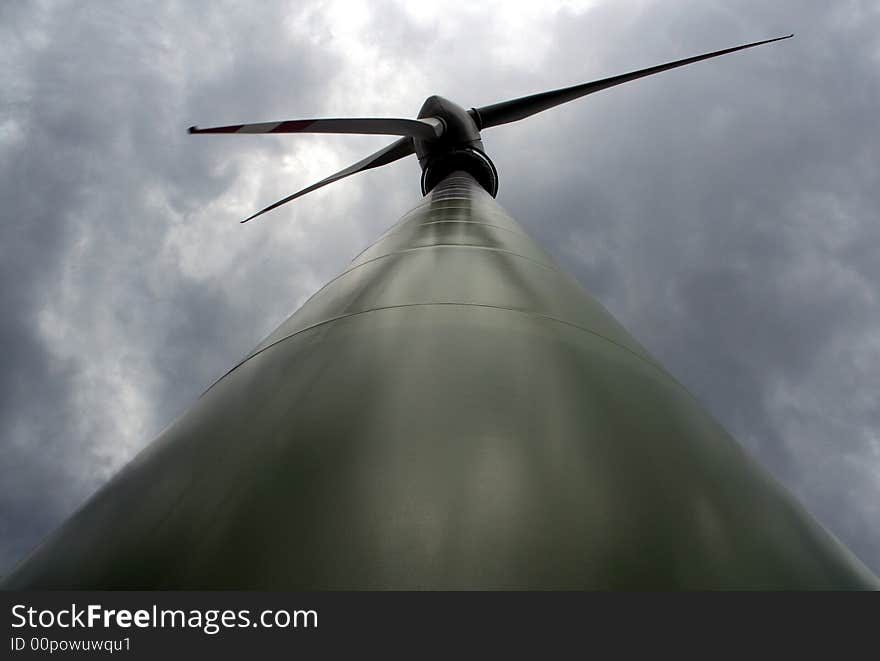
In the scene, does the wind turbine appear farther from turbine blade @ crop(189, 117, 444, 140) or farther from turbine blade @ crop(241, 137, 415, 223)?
turbine blade @ crop(241, 137, 415, 223)

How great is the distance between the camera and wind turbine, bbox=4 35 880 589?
8.04ft

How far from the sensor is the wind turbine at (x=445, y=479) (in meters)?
2.45

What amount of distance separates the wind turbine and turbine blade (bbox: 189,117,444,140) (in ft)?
24.4

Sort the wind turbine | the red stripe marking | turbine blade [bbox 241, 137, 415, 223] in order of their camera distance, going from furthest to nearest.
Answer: turbine blade [bbox 241, 137, 415, 223] < the red stripe marking < the wind turbine

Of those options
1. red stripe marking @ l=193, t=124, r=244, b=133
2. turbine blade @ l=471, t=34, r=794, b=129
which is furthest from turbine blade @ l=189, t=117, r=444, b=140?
turbine blade @ l=471, t=34, r=794, b=129

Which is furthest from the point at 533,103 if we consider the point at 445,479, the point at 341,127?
the point at 445,479

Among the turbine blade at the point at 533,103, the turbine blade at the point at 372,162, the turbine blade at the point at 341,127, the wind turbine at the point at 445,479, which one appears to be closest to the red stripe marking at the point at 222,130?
the turbine blade at the point at 341,127

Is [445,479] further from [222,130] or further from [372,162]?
[372,162]

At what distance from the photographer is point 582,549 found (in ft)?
8.05

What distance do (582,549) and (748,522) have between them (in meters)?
1.07

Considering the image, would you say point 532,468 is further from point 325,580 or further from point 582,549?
point 325,580

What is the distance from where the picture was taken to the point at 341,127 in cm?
1306

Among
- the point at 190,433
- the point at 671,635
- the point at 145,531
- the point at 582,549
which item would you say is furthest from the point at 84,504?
the point at 671,635

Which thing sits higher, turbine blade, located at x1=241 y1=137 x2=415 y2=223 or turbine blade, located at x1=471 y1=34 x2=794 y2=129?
turbine blade, located at x1=471 y1=34 x2=794 y2=129
